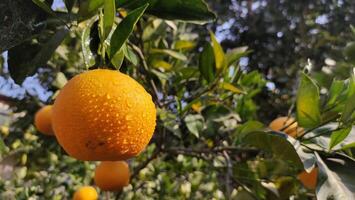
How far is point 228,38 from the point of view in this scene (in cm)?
415

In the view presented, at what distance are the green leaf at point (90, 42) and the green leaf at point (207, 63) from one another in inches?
21.0

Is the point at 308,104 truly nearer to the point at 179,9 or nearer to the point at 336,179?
the point at 336,179

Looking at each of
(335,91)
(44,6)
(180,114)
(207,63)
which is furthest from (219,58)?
(44,6)

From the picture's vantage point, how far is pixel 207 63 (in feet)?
4.58

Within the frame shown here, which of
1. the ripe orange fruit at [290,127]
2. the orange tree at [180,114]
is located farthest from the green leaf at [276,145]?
the ripe orange fruit at [290,127]

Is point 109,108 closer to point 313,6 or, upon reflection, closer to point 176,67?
point 176,67

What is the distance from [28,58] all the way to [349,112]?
2.13 feet

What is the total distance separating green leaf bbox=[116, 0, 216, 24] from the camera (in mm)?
836

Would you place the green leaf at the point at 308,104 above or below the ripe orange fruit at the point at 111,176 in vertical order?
above

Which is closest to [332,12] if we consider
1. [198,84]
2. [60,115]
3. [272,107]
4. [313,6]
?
[313,6]

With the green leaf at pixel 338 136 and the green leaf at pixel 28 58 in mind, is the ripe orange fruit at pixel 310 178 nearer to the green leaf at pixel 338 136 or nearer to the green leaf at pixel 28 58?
the green leaf at pixel 338 136

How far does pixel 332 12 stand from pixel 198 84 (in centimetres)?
250

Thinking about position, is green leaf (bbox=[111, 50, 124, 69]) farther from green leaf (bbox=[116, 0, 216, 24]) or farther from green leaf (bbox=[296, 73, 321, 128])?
green leaf (bbox=[296, 73, 321, 128])

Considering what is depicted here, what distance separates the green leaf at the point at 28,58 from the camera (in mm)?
904
